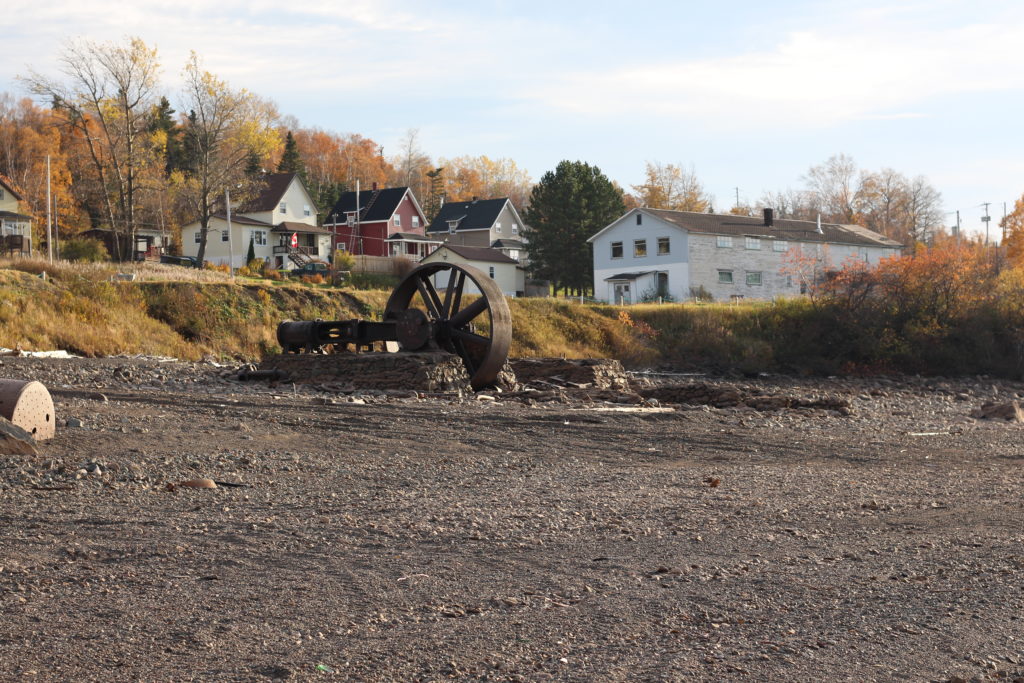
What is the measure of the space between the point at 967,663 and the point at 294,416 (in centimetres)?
1148

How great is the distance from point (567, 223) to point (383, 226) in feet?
60.1

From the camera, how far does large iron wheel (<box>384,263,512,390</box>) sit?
21.3 m

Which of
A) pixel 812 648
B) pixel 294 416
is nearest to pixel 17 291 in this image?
pixel 294 416

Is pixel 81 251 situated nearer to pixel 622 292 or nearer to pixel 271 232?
pixel 271 232

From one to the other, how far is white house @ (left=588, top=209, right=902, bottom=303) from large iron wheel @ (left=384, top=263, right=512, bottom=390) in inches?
1514

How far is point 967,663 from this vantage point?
16.4 ft

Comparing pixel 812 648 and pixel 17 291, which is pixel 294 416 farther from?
pixel 17 291

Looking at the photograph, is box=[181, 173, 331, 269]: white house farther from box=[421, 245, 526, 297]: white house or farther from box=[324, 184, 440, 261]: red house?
box=[421, 245, 526, 297]: white house

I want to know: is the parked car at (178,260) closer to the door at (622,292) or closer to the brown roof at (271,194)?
the brown roof at (271,194)

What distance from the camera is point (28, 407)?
10.5 meters

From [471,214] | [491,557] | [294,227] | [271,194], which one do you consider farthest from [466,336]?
[471,214]

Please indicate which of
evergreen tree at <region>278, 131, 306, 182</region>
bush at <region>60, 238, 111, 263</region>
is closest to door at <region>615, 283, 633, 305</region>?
bush at <region>60, 238, 111, 263</region>

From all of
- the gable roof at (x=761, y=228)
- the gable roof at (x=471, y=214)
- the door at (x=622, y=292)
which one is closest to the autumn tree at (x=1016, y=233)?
the gable roof at (x=761, y=228)

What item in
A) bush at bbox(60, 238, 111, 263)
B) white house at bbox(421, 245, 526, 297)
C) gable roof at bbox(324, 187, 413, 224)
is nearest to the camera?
bush at bbox(60, 238, 111, 263)
